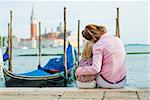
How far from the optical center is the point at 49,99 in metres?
3.81

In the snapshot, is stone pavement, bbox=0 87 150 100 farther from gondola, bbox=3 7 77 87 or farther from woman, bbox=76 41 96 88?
gondola, bbox=3 7 77 87

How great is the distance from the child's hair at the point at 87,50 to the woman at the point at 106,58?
2.3 inches

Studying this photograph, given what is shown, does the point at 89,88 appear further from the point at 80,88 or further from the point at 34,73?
the point at 34,73

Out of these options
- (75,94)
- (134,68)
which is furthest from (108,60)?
(134,68)

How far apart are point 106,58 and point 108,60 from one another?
3 centimetres

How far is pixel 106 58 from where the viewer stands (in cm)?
442

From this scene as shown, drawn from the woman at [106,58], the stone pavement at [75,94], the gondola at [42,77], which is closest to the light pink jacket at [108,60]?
the woman at [106,58]

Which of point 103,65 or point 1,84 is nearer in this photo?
point 103,65

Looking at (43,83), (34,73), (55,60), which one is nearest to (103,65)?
(43,83)

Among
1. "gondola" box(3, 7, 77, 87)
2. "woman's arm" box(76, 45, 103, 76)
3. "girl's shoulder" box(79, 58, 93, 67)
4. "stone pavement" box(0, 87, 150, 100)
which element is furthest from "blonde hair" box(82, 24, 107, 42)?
"gondola" box(3, 7, 77, 87)

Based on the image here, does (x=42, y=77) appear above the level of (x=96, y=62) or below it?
below

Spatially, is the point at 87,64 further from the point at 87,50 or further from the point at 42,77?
Answer: the point at 42,77

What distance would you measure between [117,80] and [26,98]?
43.7 inches

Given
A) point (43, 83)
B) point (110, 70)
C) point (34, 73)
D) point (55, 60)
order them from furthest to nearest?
point (55, 60) → point (34, 73) → point (43, 83) → point (110, 70)
